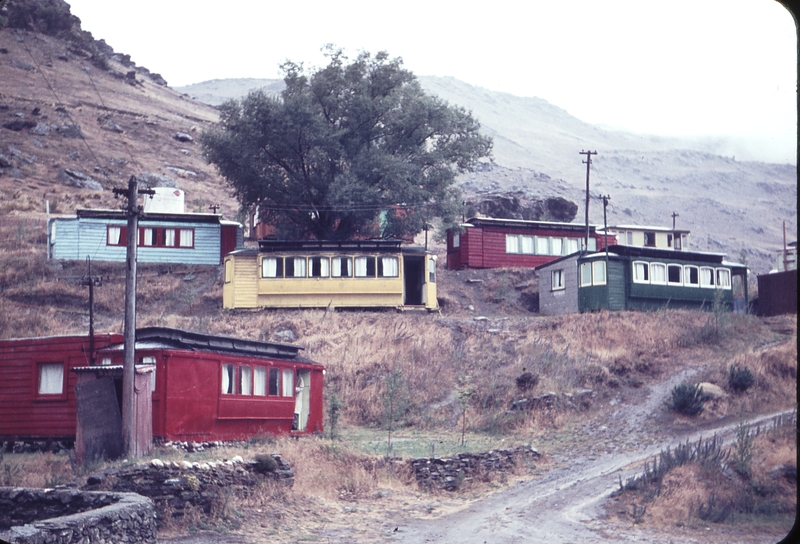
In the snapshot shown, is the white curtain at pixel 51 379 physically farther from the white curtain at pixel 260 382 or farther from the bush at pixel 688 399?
the bush at pixel 688 399

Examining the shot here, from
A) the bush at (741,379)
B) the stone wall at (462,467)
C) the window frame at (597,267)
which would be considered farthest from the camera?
the window frame at (597,267)

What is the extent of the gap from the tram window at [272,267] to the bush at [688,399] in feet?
70.3

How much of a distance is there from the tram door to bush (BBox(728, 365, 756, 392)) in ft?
59.1

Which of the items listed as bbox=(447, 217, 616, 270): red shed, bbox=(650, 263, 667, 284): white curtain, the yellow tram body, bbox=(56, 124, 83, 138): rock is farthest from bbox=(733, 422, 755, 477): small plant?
bbox=(56, 124, 83, 138): rock

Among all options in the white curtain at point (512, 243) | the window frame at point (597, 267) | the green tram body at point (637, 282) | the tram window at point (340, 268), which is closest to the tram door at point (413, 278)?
the tram window at point (340, 268)

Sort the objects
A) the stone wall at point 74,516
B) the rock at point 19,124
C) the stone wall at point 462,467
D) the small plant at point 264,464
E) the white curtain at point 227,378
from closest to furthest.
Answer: the stone wall at point 74,516, the small plant at point 264,464, the stone wall at point 462,467, the white curtain at point 227,378, the rock at point 19,124

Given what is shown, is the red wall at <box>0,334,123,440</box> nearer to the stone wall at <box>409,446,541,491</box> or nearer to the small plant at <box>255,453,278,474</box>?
the small plant at <box>255,453,278,474</box>

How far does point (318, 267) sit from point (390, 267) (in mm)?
3702

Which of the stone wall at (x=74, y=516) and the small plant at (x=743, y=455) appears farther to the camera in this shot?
the small plant at (x=743, y=455)

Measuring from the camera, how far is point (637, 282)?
41031mm

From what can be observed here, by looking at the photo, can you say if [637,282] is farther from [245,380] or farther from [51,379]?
[51,379]

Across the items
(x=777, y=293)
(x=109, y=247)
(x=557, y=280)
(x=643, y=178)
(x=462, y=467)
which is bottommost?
(x=462, y=467)

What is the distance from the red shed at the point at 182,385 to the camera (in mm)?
21656

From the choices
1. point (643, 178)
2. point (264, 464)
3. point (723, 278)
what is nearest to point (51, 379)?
point (264, 464)
